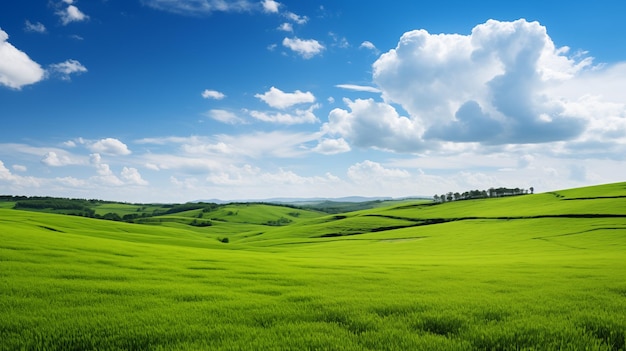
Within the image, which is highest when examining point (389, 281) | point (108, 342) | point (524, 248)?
point (108, 342)

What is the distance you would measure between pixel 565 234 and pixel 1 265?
63.4 metres

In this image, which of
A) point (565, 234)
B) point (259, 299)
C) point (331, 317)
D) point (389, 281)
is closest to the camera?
point (331, 317)

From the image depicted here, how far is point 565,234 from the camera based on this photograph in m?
52.0

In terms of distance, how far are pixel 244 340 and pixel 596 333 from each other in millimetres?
7737

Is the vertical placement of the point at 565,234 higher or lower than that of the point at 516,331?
lower

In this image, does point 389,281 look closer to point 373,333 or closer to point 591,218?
point 373,333

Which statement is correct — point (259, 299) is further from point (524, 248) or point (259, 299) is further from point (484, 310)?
point (524, 248)

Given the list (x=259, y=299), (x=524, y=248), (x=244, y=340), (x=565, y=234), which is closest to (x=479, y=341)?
(x=244, y=340)

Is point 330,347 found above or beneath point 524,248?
above

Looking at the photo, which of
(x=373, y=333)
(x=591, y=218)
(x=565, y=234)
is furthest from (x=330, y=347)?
(x=591, y=218)

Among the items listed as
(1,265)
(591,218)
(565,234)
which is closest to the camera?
(1,265)

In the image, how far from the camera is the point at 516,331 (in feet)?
24.5

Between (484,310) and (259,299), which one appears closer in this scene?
(484,310)

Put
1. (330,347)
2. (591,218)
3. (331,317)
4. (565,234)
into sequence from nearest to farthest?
(330,347)
(331,317)
(565,234)
(591,218)
